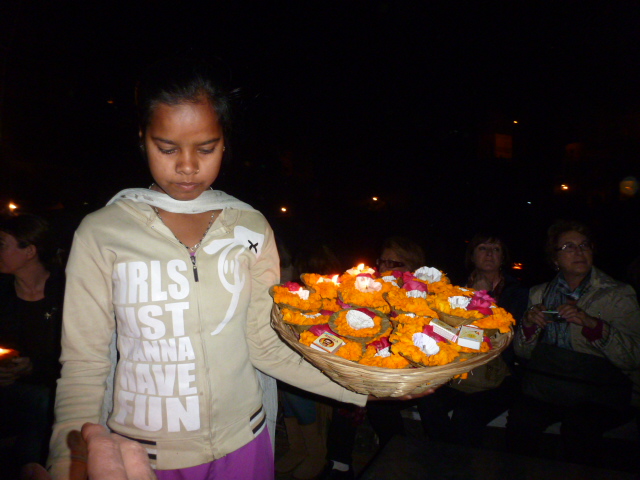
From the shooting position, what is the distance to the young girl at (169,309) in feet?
3.92

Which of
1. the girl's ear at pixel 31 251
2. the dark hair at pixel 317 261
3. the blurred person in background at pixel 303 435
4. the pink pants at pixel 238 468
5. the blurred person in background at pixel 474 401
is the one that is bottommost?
the blurred person in background at pixel 303 435

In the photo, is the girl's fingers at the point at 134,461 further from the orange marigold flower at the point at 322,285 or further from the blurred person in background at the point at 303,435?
the blurred person in background at the point at 303,435

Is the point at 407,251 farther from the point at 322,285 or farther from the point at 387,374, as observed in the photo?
the point at 387,374

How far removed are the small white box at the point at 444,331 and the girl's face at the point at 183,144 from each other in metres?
1.04

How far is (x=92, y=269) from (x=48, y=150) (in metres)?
9.97

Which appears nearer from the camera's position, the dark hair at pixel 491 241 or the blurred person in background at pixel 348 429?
the blurred person in background at pixel 348 429

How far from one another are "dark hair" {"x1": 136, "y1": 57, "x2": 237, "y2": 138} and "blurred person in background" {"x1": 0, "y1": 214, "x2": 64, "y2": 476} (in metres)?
2.48

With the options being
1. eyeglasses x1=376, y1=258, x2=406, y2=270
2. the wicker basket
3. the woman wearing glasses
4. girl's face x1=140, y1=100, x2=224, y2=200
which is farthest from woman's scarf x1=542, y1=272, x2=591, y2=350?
girl's face x1=140, y1=100, x2=224, y2=200

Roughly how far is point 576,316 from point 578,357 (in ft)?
1.41

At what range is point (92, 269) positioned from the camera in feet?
3.92

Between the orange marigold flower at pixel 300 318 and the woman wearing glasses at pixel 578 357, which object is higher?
the orange marigold flower at pixel 300 318

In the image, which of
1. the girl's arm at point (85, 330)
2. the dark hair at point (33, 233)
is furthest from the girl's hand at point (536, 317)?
the dark hair at point (33, 233)

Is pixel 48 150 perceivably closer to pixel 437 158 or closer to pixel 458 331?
pixel 458 331

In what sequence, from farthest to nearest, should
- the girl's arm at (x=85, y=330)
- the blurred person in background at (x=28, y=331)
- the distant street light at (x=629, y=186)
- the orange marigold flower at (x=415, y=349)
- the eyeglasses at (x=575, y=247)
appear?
the distant street light at (x=629, y=186) < the eyeglasses at (x=575, y=247) < the blurred person in background at (x=28, y=331) < the orange marigold flower at (x=415, y=349) < the girl's arm at (x=85, y=330)
